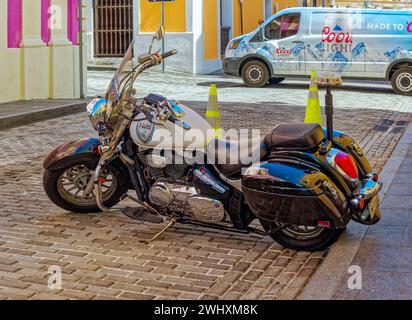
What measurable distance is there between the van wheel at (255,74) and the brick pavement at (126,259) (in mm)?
12510

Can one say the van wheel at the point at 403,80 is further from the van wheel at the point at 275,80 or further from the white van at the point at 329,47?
the van wheel at the point at 275,80

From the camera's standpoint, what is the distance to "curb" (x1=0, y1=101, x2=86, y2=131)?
12.3 m

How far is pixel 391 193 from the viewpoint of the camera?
734 centimetres

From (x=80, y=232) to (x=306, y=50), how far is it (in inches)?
548

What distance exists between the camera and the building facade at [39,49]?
47.7 feet

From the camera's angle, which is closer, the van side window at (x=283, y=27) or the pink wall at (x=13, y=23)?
the pink wall at (x=13, y=23)

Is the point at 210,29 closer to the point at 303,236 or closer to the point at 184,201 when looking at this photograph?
the point at 184,201

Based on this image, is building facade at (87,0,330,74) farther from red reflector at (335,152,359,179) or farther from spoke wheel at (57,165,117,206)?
red reflector at (335,152,359,179)

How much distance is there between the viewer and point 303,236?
222 inches

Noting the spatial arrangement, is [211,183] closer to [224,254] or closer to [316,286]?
[224,254]

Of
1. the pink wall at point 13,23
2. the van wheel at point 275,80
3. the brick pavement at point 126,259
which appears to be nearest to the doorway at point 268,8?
the van wheel at point 275,80

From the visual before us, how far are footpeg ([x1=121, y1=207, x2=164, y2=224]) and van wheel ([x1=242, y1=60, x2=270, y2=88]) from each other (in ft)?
45.6
